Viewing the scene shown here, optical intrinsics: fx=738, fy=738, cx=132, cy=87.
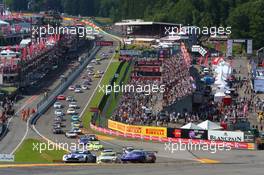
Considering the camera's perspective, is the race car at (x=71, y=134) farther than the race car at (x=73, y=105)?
No

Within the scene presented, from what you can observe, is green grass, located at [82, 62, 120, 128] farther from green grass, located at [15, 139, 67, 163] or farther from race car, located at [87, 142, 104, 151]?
race car, located at [87, 142, 104, 151]

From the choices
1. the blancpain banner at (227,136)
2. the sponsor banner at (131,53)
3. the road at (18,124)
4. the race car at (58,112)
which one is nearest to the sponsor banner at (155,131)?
the blancpain banner at (227,136)

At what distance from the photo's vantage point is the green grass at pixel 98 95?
60931 millimetres

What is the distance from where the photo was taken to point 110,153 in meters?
39.5

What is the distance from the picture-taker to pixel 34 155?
4447cm

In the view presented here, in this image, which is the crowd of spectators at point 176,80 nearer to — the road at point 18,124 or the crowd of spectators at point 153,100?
the crowd of spectators at point 153,100

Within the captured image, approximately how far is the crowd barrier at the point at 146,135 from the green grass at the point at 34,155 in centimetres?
664

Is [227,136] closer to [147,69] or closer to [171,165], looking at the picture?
[171,165]

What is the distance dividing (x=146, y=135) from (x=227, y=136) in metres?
5.97

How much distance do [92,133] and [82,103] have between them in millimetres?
17010

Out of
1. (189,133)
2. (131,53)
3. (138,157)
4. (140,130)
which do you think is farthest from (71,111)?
(131,53)

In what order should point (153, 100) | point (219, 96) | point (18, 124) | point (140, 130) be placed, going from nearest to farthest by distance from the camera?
point (140, 130) → point (18, 124) → point (219, 96) → point (153, 100)

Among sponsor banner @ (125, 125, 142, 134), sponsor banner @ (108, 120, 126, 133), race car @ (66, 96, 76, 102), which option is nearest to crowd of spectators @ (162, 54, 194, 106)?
sponsor banner @ (108, 120, 126, 133)

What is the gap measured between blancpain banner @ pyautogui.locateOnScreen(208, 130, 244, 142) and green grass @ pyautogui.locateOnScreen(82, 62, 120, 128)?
484 inches
